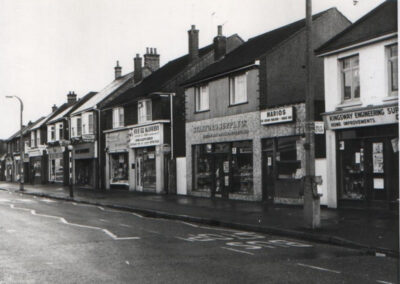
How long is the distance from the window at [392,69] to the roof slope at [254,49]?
7.21 meters

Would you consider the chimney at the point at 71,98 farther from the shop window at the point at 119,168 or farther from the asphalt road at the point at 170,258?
the asphalt road at the point at 170,258

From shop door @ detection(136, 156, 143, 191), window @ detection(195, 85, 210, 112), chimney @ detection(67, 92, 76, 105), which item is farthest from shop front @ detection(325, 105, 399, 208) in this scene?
chimney @ detection(67, 92, 76, 105)

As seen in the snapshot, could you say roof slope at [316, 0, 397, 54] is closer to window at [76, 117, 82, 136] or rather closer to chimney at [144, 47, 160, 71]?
chimney at [144, 47, 160, 71]

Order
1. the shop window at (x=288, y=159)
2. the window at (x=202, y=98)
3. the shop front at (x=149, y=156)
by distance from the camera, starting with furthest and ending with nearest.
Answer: the shop front at (x=149, y=156), the window at (x=202, y=98), the shop window at (x=288, y=159)

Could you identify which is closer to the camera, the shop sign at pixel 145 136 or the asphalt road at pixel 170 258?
the asphalt road at pixel 170 258

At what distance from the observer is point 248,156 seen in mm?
23906

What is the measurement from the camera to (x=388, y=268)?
30.0ft

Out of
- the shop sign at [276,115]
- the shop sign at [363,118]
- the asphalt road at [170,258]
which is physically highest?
the shop sign at [276,115]

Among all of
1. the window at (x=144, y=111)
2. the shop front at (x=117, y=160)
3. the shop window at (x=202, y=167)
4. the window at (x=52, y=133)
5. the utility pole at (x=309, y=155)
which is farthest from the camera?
the window at (x=52, y=133)

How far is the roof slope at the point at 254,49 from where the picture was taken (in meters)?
24.5

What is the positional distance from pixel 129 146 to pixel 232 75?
12287 mm

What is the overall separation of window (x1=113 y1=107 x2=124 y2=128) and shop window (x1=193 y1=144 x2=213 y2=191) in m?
10.4

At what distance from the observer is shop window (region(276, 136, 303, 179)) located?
69.4 feet

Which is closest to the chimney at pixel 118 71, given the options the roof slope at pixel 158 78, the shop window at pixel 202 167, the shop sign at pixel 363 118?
the roof slope at pixel 158 78
